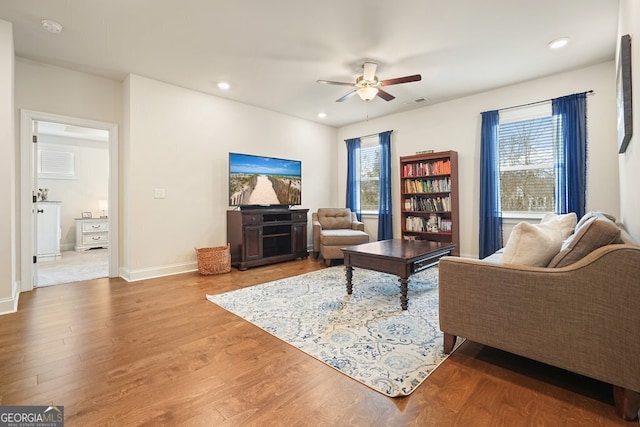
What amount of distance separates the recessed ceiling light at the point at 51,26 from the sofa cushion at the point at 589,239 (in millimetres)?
4230

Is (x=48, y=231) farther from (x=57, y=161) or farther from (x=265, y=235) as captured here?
(x=265, y=235)

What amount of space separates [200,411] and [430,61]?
3.85 m

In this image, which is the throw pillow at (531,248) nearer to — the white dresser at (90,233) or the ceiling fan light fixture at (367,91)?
the ceiling fan light fixture at (367,91)

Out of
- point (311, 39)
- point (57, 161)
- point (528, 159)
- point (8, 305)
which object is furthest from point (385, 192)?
point (57, 161)

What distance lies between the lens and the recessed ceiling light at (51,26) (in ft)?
8.55

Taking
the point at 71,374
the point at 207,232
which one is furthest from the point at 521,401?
the point at 207,232

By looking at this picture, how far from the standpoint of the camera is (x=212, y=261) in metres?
4.00

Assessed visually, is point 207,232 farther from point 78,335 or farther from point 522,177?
point 522,177

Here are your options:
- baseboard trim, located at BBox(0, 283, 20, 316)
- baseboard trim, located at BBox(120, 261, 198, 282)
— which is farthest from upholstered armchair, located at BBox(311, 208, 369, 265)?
baseboard trim, located at BBox(0, 283, 20, 316)

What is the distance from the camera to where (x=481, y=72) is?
370 cm

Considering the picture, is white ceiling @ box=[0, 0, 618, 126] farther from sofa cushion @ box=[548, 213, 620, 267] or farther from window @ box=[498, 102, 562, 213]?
sofa cushion @ box=[548, 213, 620, 267]

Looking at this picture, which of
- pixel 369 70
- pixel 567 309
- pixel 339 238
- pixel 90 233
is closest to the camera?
pixel 567 309

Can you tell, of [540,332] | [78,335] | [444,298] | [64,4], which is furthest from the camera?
[64,4]

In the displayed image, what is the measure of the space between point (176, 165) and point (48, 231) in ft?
11.0
